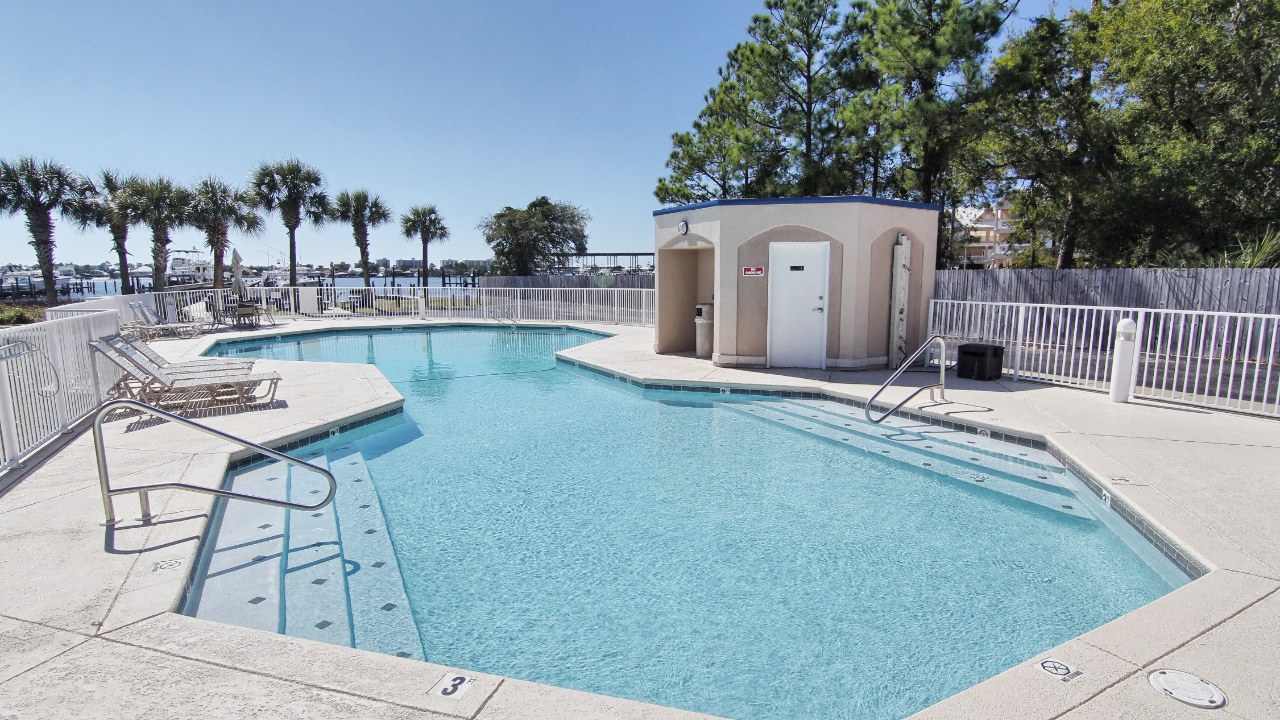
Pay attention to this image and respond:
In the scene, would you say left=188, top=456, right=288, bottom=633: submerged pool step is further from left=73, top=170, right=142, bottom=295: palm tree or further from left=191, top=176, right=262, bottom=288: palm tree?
left=73, top=170, right=142, bottom=295: palm tree

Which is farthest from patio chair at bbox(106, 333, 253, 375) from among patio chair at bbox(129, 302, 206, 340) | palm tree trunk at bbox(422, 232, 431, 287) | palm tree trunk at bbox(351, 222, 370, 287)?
palm tree trunk at bbox(422, 232, 431, 287)

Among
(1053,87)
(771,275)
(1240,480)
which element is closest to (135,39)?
(771,275)

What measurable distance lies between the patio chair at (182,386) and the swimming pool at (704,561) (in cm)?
154

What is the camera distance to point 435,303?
19.1 m

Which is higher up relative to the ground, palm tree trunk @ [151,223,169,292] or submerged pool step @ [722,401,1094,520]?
palm tree trunk @ [151,223,169,292]

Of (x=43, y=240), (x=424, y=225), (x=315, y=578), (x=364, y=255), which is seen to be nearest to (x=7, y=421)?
(x=315, y=578)

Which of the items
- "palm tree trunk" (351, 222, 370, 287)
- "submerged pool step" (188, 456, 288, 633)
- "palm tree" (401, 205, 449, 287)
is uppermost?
"palm tree" (401, 205, 449, 287)

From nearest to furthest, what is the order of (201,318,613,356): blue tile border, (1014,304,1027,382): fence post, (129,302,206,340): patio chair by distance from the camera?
(1014,304,1027,382): fence post, (129,302,206,340): patio chair, (201,318,613,356): blue tile border

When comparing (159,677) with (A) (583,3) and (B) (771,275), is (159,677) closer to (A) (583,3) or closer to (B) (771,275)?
(B) (771,275)

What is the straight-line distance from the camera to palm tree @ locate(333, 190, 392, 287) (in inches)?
1201

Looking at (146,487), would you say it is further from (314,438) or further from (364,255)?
(364,255)

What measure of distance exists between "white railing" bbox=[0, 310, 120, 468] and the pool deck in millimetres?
253

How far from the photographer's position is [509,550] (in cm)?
396

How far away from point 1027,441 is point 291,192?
29346 mm
